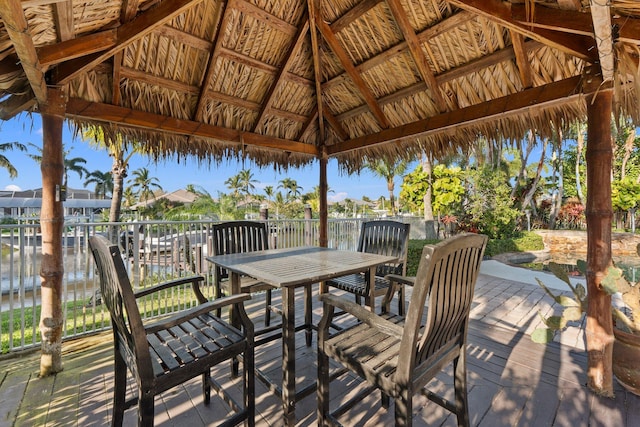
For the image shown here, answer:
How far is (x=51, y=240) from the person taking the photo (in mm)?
2391

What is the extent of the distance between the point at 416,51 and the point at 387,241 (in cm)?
199

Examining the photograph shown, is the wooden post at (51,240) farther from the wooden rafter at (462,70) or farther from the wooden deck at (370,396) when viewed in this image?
the wooden rafter at (462,70)

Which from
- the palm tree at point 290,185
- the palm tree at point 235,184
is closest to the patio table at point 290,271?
the palm tree at point 290,185

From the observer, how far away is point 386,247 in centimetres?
321

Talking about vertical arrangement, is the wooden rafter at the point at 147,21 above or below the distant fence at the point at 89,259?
above

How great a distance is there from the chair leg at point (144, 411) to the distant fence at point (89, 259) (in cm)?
166

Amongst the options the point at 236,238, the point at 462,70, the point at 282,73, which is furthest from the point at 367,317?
the point at 282,73

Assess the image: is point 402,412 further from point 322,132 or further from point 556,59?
point 322,132

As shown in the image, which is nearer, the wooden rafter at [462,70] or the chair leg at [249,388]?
the chair leg at [249,388]

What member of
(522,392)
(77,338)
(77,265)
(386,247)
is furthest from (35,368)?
(522,392)

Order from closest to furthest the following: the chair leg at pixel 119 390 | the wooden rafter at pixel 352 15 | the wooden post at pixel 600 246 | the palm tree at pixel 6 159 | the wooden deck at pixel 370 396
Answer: the chair leg at pixel 119 390 → the wooden deck at pixel 370 396 → the wooden post at pixel 600 246 → the wooden rafter at pixel 352 15 → the palm tree at pixel 6 159

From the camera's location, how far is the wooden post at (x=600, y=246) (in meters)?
2.04

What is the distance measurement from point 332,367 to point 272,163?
3335 millimetres

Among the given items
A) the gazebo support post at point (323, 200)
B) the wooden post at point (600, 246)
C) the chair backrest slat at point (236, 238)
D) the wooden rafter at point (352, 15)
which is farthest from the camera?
the gazebo support post at point (323, 200)
